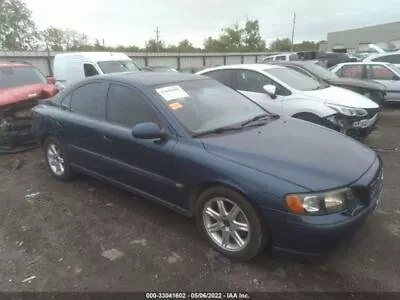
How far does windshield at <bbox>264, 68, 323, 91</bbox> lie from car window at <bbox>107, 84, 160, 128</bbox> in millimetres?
3652

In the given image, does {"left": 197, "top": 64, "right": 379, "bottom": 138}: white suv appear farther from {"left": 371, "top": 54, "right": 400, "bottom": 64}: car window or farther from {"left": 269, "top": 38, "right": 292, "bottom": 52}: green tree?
{"left": 269, "top": 38, "right": 292, "bottom": 52}: green tree

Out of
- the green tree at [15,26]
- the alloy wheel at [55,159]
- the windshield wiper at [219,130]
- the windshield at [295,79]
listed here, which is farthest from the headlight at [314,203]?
the green tree at [15,26]

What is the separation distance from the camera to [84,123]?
14.2 ft

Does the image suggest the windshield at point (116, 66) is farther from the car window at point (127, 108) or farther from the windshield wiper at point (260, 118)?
the windshield wiper at point (260, 118)

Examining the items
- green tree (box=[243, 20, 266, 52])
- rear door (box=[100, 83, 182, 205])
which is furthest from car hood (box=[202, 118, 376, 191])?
green tree (box=[243, 20, 266, 52])

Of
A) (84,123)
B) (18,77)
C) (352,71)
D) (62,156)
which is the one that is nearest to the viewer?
(84,123)

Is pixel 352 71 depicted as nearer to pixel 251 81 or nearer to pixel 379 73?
pixel 379 73

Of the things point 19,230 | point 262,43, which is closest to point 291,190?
point 19,230

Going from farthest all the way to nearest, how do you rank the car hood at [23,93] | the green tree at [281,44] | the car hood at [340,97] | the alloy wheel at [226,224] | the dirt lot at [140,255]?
the green tree at [281,44], the car hood at [23,93], the car hood at [340,97], the alloy wheel at [226,224], the dirt lot at [140,255]

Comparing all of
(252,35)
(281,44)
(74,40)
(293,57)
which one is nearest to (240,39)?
(252,35)

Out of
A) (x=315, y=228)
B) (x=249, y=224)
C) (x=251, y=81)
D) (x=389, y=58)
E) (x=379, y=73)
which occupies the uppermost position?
(x=389, y=58)

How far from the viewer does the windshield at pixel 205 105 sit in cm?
351

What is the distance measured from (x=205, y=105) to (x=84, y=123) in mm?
1562

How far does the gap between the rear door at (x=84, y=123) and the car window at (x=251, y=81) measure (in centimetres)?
341
